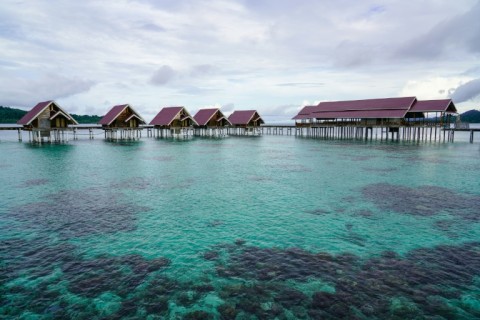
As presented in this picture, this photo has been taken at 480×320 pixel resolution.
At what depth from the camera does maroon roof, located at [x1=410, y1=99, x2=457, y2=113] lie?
48.4m

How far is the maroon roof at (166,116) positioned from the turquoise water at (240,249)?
44.0 metres

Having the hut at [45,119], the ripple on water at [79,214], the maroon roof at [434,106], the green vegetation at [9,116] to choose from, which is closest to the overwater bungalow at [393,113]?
the maroon roof at [434,106]

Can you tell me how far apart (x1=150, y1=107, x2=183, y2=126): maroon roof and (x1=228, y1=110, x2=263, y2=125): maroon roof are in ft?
51.5

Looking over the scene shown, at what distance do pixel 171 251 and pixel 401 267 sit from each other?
663 cm

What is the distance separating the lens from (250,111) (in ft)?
247

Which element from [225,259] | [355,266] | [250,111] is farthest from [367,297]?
Answer: [250,111]

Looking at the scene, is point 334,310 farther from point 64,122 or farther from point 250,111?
point 250,111

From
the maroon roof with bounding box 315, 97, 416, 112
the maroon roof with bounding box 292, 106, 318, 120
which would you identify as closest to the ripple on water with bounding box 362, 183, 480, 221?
the maroon roof with bounding box 315, 97, 416, 112

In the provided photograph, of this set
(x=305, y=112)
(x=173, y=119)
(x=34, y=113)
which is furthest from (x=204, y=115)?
(x=34, y=113)

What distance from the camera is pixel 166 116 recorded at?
6444cm

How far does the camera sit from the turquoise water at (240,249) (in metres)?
6.76

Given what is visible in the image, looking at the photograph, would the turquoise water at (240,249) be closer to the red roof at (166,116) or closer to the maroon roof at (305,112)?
the red roof at (166,116)

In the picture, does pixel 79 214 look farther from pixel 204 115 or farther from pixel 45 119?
pixel 204 115

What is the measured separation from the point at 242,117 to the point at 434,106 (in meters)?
40.0
